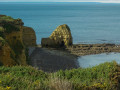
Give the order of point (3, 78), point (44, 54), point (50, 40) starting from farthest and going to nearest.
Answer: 1. point (50, 40)
2. point (44, 54)
3. point (3, 78)

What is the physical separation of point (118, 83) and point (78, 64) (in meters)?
30.5

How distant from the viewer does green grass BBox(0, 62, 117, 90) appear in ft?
27.4

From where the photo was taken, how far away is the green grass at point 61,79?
835 cm

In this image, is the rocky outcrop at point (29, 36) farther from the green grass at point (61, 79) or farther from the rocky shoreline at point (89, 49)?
the green grass at point (61, 79)

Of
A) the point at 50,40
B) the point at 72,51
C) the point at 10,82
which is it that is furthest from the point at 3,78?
the point at 50,40

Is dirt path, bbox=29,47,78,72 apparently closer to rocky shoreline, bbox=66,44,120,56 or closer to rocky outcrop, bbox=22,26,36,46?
rocky shoreline, bbox=66,44,120,56

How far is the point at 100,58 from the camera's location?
45656 mm

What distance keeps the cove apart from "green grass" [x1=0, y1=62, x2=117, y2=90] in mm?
29974

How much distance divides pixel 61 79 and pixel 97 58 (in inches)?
1465

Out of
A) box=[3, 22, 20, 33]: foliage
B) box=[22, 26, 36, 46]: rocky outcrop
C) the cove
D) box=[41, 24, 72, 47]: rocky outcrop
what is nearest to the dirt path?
the cove

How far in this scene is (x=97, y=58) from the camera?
45.8m

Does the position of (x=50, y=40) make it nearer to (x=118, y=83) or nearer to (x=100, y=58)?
(x=100, y=58)

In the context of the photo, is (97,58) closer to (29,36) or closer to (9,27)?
(29,36)

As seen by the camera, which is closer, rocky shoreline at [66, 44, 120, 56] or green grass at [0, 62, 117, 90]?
green grass at [0, 62, 117, 90]
